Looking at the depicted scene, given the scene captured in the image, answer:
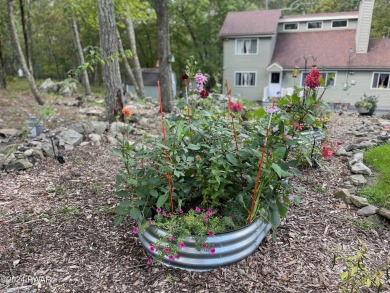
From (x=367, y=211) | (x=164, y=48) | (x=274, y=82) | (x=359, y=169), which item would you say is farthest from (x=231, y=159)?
(x=274, y=82)

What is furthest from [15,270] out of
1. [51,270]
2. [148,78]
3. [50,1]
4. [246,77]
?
[246,77]

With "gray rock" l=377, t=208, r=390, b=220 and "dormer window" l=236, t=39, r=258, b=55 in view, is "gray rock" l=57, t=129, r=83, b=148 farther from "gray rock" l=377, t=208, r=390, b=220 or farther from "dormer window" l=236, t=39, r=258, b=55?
"dormer window" l=236, t=39, r=258, b=55

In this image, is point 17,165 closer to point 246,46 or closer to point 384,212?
point 384,212

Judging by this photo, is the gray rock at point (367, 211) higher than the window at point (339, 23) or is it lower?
lower

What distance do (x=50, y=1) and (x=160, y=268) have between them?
40.6 ft

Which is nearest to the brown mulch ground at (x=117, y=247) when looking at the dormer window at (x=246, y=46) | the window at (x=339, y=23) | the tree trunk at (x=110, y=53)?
the tree trunk at (x=110, y=53)

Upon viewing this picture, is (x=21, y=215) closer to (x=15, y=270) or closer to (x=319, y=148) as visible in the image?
(x=15, y=270)

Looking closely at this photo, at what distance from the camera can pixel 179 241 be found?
1.49 m

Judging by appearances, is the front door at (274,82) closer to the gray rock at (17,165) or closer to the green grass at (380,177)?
the green grass at (380,177)

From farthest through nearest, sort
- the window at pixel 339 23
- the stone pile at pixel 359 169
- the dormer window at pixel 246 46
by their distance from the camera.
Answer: the dormer window at pixel 246 46
the window at pixel 339 23
the stone pile at pixel 359 169

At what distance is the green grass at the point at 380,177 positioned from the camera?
7.86ft

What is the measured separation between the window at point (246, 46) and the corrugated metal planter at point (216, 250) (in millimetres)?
14419

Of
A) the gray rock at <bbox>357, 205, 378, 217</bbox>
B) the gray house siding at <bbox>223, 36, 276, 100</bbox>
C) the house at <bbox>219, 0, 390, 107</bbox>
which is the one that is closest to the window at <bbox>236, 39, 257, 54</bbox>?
the house at <bbox>219, 0, 390, 107</bbox>

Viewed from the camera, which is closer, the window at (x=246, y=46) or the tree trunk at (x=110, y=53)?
the tree trunk at (x=110, y=53)
